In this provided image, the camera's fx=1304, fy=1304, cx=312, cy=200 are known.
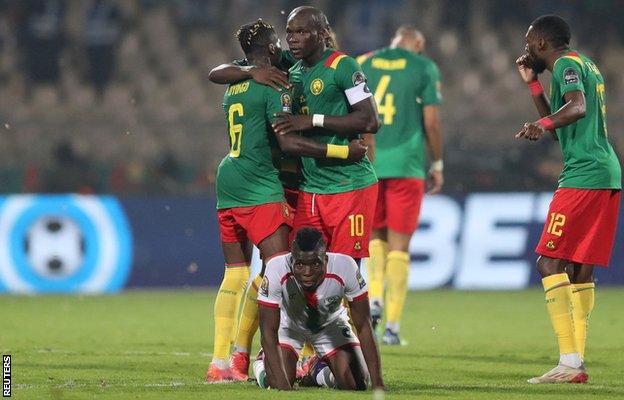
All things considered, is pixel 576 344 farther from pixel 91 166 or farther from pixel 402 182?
pixel 91 166

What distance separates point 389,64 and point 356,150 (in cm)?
343

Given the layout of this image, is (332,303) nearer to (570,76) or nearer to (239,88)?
(239,88)

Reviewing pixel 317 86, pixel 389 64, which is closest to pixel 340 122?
pixel 317 86

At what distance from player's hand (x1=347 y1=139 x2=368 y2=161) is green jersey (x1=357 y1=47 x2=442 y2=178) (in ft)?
10.3

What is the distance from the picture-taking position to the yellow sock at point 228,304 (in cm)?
709

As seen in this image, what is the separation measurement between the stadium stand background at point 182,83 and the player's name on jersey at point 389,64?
17.5 feet

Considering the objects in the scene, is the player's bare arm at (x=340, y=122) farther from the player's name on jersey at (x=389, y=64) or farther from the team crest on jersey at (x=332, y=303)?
the player's name on jersey at (x=389, y=64)

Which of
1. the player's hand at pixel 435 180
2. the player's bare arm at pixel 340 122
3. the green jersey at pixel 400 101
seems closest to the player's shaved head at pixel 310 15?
the player's bare arm at pixel 340 122

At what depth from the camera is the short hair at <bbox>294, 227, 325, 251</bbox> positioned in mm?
6207

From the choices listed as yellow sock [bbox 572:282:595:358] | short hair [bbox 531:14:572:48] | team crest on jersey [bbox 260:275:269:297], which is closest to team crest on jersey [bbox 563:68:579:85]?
short hair [bbox 531:14:572:48]

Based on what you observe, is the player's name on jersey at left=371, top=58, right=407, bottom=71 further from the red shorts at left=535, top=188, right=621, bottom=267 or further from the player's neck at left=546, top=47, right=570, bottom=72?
the red shorts at left=535, top=188, right=621, bottom=267

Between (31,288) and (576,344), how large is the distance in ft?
26.5

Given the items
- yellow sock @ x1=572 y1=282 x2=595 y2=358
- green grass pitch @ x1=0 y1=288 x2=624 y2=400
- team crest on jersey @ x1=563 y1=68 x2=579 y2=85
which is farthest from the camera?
yellow sock @ x1=572 y1=282 x2=595 y2=358

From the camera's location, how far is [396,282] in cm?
984
